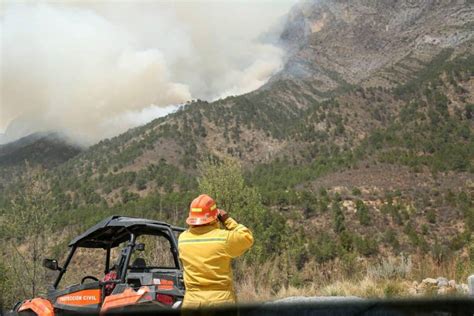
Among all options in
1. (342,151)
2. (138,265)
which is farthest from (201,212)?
(342,151)

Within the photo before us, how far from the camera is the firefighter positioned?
14.6ft

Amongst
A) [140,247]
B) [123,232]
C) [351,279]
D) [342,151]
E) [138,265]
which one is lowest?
[351,279]

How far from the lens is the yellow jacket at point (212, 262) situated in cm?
444

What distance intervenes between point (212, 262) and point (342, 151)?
7475cm

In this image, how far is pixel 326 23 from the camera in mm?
171500

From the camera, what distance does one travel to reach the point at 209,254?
14.6 ft

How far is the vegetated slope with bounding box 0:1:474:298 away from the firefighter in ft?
36.3

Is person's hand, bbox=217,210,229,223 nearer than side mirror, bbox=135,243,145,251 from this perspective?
Yes

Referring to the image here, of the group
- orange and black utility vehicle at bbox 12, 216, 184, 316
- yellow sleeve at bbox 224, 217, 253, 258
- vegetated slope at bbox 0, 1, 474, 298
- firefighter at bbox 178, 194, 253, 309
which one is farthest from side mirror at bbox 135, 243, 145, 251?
vegetated slope at bbox 0, 1, 474, 298

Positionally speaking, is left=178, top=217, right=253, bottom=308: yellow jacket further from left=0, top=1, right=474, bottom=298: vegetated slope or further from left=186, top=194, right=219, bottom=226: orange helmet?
left=0, top=1, right=474, bottom=298: vegetated slope

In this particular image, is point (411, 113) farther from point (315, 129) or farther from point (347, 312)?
point (347, 312)

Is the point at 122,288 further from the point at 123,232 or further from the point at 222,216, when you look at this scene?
the point at 222,216

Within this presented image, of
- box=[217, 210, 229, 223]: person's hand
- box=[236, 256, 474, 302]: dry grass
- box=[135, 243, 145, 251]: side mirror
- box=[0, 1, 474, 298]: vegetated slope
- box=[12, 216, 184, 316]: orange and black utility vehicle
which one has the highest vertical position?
box=[0, 1, 474, 298]: vegetated slope

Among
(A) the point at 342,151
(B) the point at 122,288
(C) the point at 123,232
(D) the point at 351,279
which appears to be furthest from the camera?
(A) the point at 342,151
